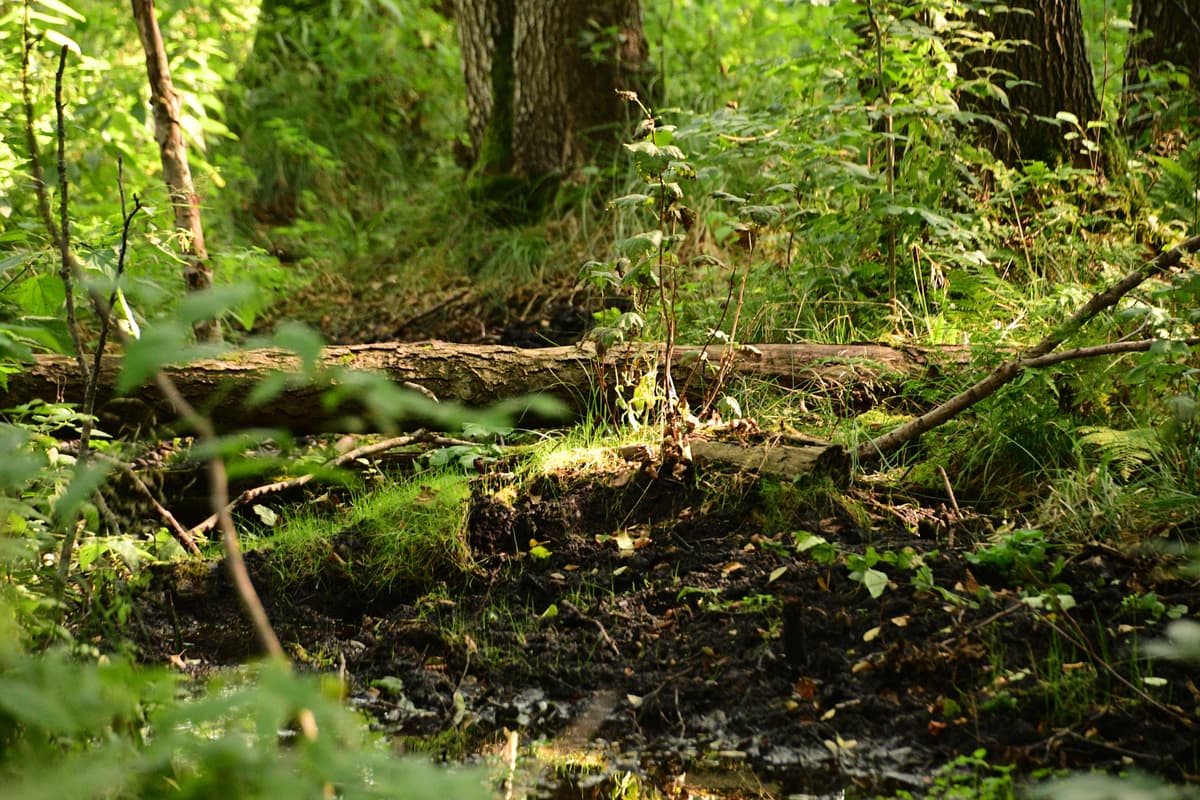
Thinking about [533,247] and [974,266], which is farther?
[533,247]

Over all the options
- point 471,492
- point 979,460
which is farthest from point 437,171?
point 979,460

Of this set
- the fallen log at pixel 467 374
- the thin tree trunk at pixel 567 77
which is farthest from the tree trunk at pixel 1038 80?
the thin tree trunk at pixel 567 77

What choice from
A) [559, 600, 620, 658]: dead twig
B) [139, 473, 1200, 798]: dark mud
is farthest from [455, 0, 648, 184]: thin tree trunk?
[559, 600, 620, 658]: dead twig

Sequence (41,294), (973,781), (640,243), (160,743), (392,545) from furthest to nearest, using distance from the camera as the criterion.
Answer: (392,545) < (640,243) < (41,294) < (973,781) < (160,743)

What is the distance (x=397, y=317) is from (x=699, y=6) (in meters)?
4.57

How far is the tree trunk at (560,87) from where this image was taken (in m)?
6.66

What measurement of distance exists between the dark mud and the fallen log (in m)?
0.65

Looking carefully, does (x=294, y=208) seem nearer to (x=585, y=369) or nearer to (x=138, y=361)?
(x=585, y=369)

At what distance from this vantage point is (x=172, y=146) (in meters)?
4.52

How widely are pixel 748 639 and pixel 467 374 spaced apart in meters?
1.79

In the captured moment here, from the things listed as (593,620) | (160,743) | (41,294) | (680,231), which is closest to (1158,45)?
(680,231)

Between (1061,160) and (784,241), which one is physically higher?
(1061,160)

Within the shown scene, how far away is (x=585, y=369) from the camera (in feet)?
13.4

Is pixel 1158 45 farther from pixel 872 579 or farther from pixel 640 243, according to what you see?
pixel 872 579
